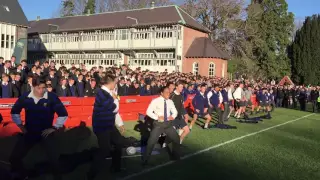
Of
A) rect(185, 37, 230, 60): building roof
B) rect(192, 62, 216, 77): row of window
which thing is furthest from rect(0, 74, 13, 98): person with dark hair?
rect(192, 62, 216, 77): row of window

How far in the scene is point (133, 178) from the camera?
668 centimetres

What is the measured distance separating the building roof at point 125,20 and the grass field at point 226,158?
32185 mm

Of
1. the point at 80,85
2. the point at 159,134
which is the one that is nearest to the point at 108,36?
the point at 80,85

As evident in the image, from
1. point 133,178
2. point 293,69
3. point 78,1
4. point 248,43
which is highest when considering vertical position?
point 78,1

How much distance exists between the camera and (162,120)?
801 centimetres

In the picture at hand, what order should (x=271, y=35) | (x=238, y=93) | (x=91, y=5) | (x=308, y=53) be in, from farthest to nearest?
(x=91, y=5) → (x=271, y=35) → (x=308, y=53) → (x=238, y=93)

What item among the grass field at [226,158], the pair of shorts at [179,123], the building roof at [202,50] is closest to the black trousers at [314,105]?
the grass field at [226,158]

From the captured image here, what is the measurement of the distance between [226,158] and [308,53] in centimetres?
5064

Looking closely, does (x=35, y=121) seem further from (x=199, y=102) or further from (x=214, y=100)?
(x=214, y=100)

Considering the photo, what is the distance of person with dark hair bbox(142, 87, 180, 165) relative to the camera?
7875 mm

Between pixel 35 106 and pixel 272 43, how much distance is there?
55356mm

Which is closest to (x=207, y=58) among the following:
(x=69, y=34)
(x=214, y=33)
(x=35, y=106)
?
(x=214, y=33)

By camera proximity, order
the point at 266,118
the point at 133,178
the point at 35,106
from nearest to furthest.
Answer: the point at 35,106 → the point at 133,178 → the point at 266,118

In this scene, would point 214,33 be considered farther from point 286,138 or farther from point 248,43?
point 286,138
